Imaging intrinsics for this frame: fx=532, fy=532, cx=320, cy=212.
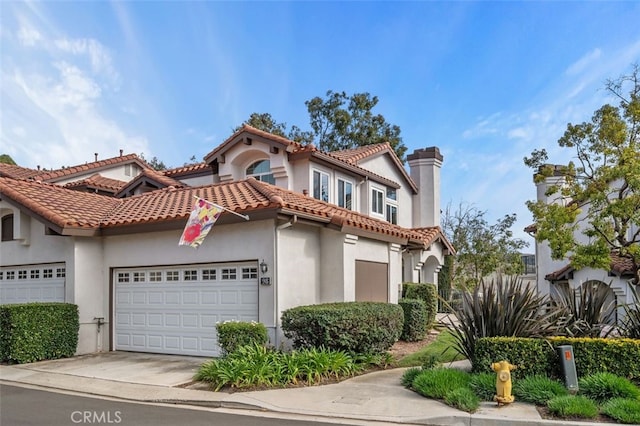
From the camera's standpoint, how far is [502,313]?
9922mm

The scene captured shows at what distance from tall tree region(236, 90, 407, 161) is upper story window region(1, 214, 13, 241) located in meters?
24.3

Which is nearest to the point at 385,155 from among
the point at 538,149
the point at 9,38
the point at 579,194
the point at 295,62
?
the point at 295,62

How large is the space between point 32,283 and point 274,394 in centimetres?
1014

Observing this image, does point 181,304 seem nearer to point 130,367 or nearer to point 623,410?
point 130,367

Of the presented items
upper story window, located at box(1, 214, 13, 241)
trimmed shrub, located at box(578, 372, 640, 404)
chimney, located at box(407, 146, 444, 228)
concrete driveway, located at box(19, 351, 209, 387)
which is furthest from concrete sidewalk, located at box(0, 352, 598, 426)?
chimney, located at box(407, 146, 444, 228)

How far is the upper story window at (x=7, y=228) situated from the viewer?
54.1ft

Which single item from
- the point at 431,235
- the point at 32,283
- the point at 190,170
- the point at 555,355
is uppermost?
the point at 190,170

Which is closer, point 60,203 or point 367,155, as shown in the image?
point 60,203

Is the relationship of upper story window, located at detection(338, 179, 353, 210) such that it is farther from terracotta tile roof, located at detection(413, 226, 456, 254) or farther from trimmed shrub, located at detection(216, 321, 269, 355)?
trimmed shrub, located at detection(216, 321, 269, 355)

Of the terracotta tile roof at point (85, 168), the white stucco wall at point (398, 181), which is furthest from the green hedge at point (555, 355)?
the terracotta tile roof at point (85, 168)

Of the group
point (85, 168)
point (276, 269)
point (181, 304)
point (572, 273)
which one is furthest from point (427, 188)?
point (85, 168)

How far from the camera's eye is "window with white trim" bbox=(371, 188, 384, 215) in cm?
2205

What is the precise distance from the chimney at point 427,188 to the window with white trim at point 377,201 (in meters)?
4.20

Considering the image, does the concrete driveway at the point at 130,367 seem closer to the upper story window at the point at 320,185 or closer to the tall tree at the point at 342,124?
the upper story window at the point at 320,185
